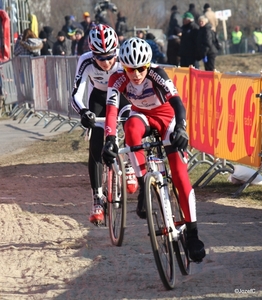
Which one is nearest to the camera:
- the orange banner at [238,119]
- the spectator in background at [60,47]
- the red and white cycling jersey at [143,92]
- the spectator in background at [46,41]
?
the red and white cycling jersey at [143,92]

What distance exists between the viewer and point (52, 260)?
7.01 meters

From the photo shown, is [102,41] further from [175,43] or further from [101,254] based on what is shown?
[175,43]

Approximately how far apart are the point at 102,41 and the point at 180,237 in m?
2.55

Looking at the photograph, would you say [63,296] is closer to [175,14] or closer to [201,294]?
[201,294]

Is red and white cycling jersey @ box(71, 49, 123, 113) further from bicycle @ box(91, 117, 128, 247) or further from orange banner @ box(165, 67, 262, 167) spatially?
orange banner @ box(165, 67, 262, 167)

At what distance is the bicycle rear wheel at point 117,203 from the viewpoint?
288 inches

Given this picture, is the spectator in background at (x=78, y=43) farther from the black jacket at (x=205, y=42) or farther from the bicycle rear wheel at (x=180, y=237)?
the bicycle rear wheel at (x=180, y=237)

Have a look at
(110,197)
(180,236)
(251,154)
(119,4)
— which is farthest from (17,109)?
(119,4)

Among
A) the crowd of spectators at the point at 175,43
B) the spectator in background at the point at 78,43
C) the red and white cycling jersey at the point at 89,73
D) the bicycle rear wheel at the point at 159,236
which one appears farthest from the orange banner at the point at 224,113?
the spectator in background at the point at 78,43

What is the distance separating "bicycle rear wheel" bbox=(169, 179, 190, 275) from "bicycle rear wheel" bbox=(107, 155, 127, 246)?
0.86 metres

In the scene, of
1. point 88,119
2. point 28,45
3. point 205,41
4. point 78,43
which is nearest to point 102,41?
point 88,119

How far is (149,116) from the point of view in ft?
22.6

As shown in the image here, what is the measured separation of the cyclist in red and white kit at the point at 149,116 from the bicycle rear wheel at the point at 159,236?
257mm

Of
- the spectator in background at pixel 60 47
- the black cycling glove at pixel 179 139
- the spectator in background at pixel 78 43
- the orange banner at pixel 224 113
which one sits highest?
the black cycling glove at pixel 179 139
